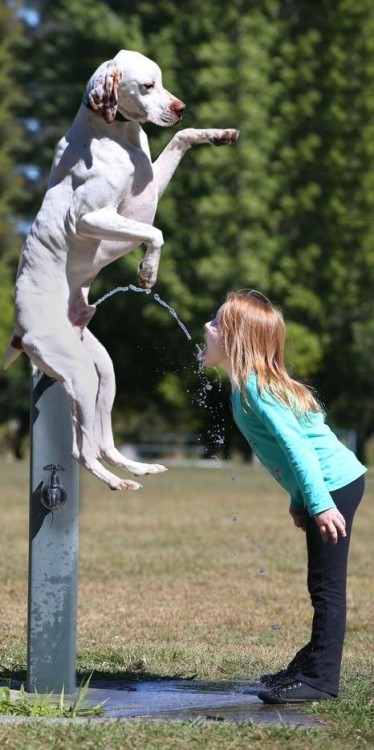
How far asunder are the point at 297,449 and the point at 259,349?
47 cm

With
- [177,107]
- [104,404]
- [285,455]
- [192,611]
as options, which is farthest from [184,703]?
[192,611]

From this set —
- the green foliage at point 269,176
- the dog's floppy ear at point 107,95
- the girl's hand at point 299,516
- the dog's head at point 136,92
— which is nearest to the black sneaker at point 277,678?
the girl's hand at point 299,516

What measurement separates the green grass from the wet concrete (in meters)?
0.16

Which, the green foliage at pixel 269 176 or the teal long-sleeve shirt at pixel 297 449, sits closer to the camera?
the teal long-sleeve shirt at pixel 297 449

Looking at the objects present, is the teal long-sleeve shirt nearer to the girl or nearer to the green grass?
the girl

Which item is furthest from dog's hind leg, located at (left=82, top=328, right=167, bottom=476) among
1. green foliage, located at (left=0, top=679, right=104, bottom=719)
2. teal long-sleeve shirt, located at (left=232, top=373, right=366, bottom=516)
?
green foliage, located at (left=0, top=679, right=104, bottom=719)

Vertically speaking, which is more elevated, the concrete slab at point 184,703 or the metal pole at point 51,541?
the metal pole at point 51,541

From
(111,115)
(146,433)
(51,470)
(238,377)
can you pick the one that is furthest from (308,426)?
(146,433)

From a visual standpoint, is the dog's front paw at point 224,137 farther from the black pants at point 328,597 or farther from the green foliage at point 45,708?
the green foliage at point 45,708

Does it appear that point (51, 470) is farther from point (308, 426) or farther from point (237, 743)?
point (237, 743)

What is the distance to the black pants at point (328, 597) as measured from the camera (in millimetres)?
5305

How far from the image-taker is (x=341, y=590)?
5328 millimetres

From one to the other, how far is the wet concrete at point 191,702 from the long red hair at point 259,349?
3.89ft

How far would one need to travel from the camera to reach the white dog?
4488mm
